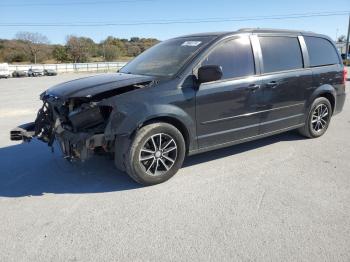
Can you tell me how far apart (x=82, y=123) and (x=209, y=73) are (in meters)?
1.65

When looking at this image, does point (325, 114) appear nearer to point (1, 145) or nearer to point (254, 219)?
point (254, 219)

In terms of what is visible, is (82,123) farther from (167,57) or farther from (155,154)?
(167,57)

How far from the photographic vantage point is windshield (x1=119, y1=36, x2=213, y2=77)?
4589 millimetres

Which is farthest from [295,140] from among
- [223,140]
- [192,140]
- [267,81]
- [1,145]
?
[1,145]

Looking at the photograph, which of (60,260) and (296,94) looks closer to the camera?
(60,260)

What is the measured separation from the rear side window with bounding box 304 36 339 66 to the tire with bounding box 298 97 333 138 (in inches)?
26.2

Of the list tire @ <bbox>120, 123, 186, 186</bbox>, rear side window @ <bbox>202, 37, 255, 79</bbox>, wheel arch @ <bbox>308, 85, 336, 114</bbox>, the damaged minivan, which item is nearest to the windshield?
the damaged minivan

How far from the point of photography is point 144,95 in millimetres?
4051

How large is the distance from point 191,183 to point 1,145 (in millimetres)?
3768

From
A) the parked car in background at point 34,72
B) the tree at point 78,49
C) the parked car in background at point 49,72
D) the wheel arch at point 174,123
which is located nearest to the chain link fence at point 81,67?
the parked car in background at point 49,72

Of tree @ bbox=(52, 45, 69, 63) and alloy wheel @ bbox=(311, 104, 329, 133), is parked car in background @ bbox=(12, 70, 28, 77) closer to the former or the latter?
tree @ bbox=(52, 45, 69, 63)

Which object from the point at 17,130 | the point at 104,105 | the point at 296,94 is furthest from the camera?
the point at 296,94

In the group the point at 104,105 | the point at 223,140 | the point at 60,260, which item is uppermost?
the point at 104,105

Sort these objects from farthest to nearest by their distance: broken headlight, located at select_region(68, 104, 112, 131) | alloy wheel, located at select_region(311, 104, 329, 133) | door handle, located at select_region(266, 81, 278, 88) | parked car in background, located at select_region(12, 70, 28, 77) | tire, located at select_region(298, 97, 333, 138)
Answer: parked car in background, located at select_region(12, 70, 28, 77) → alloy wheel, located at select_region(311, 104, 329, 133) → tire, located at select_region(298, 97, 333, 138) → door handle, located at select_region(266, 81, 278, 88) → broken headlight, located at select_region(68, 104, 112, 131)
